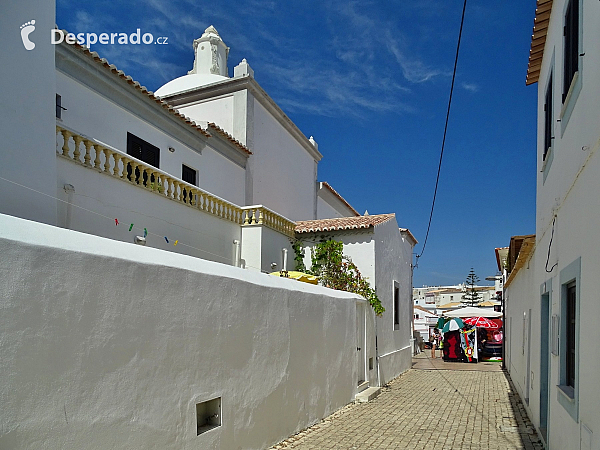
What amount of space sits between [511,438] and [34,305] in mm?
7739

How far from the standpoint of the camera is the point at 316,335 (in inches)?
371

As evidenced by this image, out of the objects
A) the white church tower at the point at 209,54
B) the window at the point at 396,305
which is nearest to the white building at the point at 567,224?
the window at the point at 396,305

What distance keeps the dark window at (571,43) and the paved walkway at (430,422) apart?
5.38 m

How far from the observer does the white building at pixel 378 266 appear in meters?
14.5

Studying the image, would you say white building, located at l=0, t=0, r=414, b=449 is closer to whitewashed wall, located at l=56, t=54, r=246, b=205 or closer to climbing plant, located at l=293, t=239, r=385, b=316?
whitewashed wall, located at l=56, t=54, r=246, b=205

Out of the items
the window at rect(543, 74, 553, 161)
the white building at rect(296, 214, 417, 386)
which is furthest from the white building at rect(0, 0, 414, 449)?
the window at rect(543, 74, 553, 161)

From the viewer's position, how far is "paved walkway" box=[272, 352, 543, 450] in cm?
797

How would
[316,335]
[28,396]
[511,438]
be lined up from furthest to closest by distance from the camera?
[316,335] < [511,438] < [28,396]

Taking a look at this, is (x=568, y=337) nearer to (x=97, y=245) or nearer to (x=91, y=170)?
(x=97, y=245)

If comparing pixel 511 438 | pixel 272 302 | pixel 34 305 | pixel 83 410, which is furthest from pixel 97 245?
pixel 511 438

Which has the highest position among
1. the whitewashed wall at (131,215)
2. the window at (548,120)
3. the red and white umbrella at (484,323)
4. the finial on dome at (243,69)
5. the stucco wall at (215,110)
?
the finial on dome at (243,69)

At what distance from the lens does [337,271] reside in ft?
48.3

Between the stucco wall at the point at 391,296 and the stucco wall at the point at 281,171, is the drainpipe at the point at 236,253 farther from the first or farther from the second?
the stucco wall at the point at 281,171

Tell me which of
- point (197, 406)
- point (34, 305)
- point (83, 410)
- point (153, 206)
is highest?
point (153, 206)
